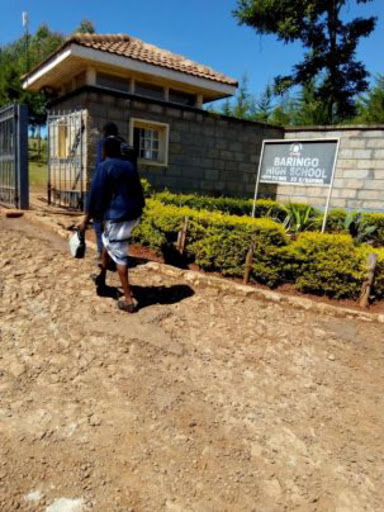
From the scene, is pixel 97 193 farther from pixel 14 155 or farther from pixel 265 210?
pixel 265 210

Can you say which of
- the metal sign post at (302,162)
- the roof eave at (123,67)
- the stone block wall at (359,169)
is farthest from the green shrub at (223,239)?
the stone block wall at (359,169)

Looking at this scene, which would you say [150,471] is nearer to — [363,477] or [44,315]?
[363,477]

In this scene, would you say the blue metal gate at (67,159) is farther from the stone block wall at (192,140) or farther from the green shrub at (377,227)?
the green shrub at (377,227)

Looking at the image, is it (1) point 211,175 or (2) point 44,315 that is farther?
(1) point 211,175

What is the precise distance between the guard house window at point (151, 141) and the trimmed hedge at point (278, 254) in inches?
180

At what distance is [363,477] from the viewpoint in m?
2.78

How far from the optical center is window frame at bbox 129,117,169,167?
372 inches

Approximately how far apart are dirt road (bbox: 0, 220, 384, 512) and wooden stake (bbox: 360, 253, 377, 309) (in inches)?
18.9

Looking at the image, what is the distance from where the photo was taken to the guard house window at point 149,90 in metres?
10.1

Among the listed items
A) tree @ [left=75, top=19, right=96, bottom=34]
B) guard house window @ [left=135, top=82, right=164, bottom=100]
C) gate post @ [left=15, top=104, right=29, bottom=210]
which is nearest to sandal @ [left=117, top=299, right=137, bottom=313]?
gate post @ [left=15, top=104, right=29, bottom=210]

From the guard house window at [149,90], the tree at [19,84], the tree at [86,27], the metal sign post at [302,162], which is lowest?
the metal sign post at [302,162]

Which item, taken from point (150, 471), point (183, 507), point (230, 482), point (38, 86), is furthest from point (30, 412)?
point (38, 86)

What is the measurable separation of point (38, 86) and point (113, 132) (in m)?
8.81

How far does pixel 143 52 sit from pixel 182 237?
6820mm
